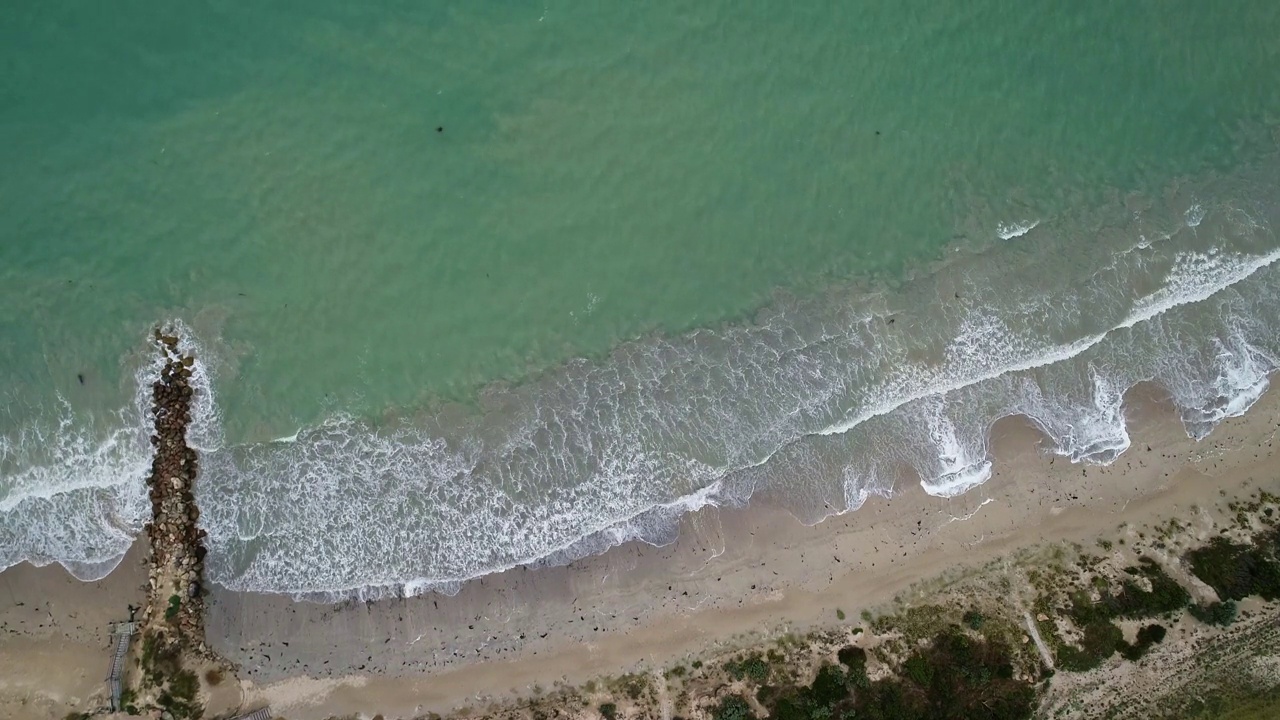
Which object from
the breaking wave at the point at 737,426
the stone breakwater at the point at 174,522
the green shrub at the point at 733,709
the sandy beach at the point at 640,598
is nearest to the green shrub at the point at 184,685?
the stone breakwater at the point at 174,522

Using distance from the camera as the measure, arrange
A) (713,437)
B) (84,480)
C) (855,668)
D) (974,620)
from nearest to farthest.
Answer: (84,480) → (855,668) → (974,620) → (713,437)

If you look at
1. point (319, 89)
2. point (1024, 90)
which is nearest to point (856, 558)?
point (1024, 90)

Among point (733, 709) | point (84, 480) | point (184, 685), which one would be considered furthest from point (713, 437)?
point (84, 480)

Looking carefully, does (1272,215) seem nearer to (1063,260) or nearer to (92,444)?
(1063,260)

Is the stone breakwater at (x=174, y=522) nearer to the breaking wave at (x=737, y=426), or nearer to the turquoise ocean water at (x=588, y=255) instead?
the breaking wave at (x=737, y=426)

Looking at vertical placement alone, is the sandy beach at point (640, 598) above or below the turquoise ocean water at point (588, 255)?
below

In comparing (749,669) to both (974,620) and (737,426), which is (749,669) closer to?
(974,620)
